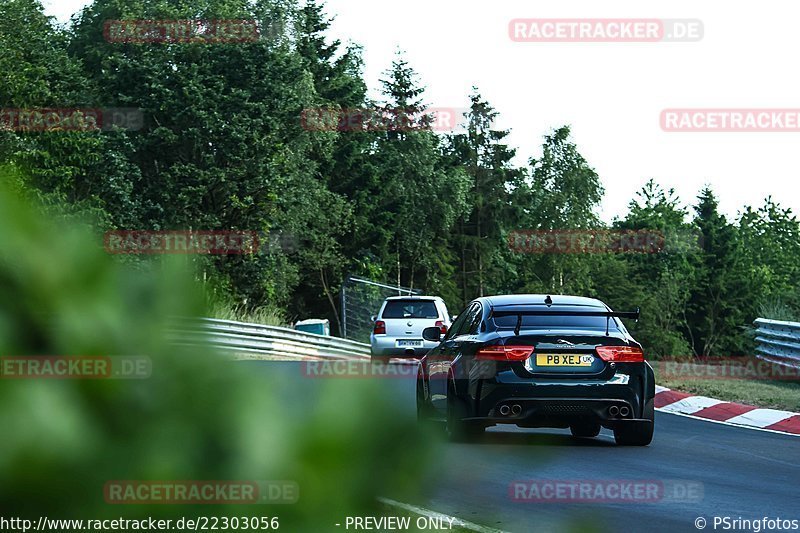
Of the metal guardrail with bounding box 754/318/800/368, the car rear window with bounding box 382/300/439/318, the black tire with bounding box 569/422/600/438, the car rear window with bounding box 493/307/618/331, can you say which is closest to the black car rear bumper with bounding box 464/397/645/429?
the car rear window with bounding box 493/307/618/331

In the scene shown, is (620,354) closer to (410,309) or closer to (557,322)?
(557,322)

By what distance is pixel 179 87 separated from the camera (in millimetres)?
51719

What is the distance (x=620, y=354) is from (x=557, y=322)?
2.16 feet

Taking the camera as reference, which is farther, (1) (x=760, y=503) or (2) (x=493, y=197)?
(2) (x=493, y=197)

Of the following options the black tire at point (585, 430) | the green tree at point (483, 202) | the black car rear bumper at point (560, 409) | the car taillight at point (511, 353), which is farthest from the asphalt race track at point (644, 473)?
the green tree at point (483, 202)

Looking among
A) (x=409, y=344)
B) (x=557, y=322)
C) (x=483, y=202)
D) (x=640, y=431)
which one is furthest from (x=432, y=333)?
(x=483, y=202)

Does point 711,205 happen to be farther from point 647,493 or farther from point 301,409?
point 301,409

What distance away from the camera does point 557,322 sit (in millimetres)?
11961

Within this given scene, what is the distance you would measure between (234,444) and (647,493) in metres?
8.67

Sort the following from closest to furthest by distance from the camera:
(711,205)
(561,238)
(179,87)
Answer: (179,87)
(561,238)
(711,205)

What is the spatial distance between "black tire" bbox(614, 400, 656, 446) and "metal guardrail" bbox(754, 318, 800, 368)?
8700 mm

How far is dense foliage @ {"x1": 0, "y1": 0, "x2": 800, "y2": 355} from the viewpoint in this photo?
48022mm

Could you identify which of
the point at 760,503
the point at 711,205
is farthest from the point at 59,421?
the point at 711,205

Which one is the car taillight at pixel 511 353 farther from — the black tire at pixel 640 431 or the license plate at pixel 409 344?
the license plate at pixel 409 344
